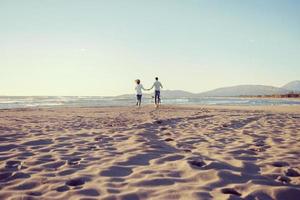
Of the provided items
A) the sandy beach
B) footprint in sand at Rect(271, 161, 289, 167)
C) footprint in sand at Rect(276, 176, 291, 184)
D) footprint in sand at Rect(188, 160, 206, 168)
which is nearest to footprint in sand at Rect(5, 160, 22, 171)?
the sandy beach

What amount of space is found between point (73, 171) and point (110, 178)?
61 cm

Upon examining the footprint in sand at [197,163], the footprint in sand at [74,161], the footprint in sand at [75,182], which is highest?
the footprint in sand at [197,163]

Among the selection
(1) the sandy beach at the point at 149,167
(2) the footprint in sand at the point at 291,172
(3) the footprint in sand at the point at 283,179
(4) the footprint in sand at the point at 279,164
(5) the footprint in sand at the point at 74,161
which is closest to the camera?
(1) the sandy beach at the point at 149,167

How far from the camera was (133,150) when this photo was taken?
18.2 feet

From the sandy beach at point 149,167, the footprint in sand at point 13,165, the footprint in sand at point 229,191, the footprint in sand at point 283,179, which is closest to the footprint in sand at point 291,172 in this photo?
the sandy beach at point 149,167

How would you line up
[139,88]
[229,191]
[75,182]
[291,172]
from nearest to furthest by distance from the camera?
[229,191] < [75,182] < [291,172] < [139,88]

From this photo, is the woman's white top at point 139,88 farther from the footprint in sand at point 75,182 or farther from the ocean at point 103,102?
the footprint in sand at point 75,182

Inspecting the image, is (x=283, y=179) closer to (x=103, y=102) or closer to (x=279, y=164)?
(x=279, y=164)

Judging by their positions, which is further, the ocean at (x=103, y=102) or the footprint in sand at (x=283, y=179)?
the ocean at (x=103, y=102)

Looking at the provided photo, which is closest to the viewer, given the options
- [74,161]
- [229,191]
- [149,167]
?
[229,191]

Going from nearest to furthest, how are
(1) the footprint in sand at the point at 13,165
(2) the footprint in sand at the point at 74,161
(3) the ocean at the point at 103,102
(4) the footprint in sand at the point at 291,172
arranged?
(4) the footprint in sand at the point at 291,172, (1) the footprint in sand at the point at 13,165, (2) the footprint in sand at the point at 74,161, (3) the ocean at the point at 103,102

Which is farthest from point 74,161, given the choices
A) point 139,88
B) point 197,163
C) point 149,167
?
point 139,88

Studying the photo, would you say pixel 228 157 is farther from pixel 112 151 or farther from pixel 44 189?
pixel 44 189

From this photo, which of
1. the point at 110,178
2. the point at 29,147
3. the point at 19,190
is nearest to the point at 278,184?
the point at 110,178
